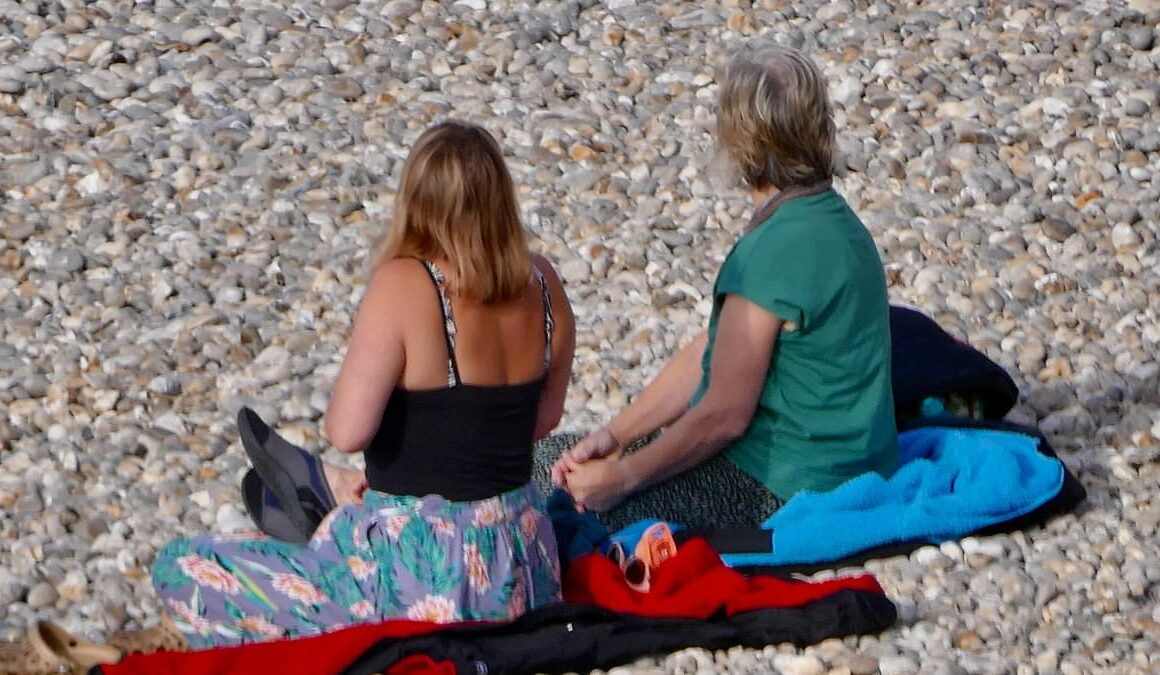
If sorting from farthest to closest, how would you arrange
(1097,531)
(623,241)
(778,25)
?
(778,25) → (623,241) → (1097,531)

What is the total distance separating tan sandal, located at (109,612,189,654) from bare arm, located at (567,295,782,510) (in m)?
1.16

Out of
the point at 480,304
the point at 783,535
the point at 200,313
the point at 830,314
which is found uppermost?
the point at 480,304

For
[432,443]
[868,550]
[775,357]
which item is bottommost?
[868,550]


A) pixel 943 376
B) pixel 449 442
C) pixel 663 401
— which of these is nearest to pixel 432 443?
pixel 449 442

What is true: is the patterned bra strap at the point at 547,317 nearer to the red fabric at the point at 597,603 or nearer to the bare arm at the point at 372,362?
the bare arm at the point at 372,362

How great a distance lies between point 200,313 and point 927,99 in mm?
3585

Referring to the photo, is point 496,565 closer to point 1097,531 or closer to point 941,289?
point 1097,531

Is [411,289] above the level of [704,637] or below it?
above

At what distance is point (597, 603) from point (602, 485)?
53cm

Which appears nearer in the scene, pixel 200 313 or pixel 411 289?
pixel 411 289

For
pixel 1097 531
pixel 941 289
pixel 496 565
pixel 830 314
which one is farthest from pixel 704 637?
pixel 941 289

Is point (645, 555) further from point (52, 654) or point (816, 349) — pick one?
point (52, 654)

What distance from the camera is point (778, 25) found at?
8.59 metres

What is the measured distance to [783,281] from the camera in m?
4.43
